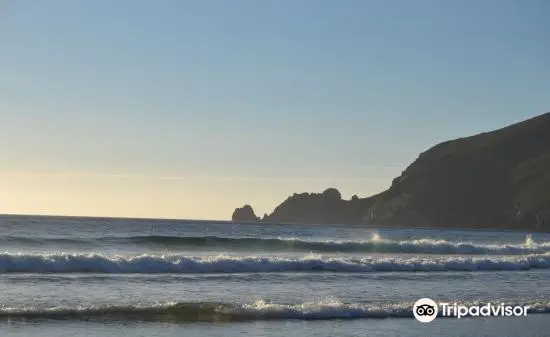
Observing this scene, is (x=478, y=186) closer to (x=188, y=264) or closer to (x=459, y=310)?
(x=188, y=264)

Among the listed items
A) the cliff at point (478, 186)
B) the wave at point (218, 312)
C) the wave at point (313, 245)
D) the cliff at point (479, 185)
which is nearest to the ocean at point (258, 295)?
the wave at point (218, 312)

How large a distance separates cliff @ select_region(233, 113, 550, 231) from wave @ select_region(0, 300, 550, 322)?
4880 inches

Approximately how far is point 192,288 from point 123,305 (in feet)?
16.0

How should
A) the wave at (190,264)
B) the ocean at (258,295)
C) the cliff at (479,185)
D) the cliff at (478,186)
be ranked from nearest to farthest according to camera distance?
the ocean at (258,295), the wave at (190,264), the cliff at (479,185), the cliff at (478,186)

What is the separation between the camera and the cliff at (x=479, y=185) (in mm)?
146625

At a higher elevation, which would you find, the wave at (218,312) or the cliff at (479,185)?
the cliff at (479,185)

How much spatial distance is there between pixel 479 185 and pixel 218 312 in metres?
146

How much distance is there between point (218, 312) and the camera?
1916 cm

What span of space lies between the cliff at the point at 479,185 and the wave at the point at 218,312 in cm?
12396

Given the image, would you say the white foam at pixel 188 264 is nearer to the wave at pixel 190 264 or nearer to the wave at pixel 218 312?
the wave at pixel 190 264

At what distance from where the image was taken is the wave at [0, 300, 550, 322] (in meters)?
18.3

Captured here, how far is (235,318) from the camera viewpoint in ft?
61.2

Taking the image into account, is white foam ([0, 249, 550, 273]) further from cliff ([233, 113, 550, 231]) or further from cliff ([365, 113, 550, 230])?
cliff ([365, 113, 550, 230])

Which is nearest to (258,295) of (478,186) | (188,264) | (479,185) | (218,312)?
(218,312)
